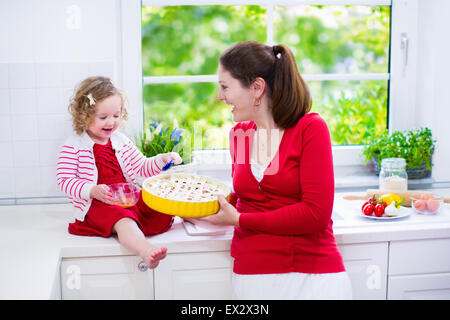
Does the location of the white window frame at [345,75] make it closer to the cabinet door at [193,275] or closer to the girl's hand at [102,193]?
the girl's hand at [102,193]

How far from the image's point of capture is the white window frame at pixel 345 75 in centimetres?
230

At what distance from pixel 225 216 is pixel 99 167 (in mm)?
550

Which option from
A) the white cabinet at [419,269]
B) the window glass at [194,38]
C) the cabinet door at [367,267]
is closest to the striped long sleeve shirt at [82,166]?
the cabinet door at [367,267]

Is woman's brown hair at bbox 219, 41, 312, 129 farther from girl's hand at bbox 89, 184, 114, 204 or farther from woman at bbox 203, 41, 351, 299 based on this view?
Answer: girl's hand at bbox 89, 184, 114, 204

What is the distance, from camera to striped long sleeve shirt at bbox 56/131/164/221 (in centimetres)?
180

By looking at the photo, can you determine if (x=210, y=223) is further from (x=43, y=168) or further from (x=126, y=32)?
(x=126, y=32)

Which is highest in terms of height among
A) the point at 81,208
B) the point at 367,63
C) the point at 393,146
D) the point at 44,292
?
the point at 367,63

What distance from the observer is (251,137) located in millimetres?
1759

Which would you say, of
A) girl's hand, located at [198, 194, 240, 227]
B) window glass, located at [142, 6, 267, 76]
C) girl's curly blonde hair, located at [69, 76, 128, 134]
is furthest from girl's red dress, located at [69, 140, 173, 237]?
window glass, located at [142, 6, 267, 76]

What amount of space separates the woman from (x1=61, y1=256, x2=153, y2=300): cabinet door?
0.32 meters

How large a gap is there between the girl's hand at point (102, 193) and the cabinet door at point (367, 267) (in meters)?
0.83

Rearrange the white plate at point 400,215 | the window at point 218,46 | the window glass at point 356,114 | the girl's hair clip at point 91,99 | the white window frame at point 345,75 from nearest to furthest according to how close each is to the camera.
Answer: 1. the girl's hair clip at point 91,99
2. the white plate at point 400,215
3. the white window frame at point 345,75
4. the window glass at point 356,114
5. the window at point 218,46
